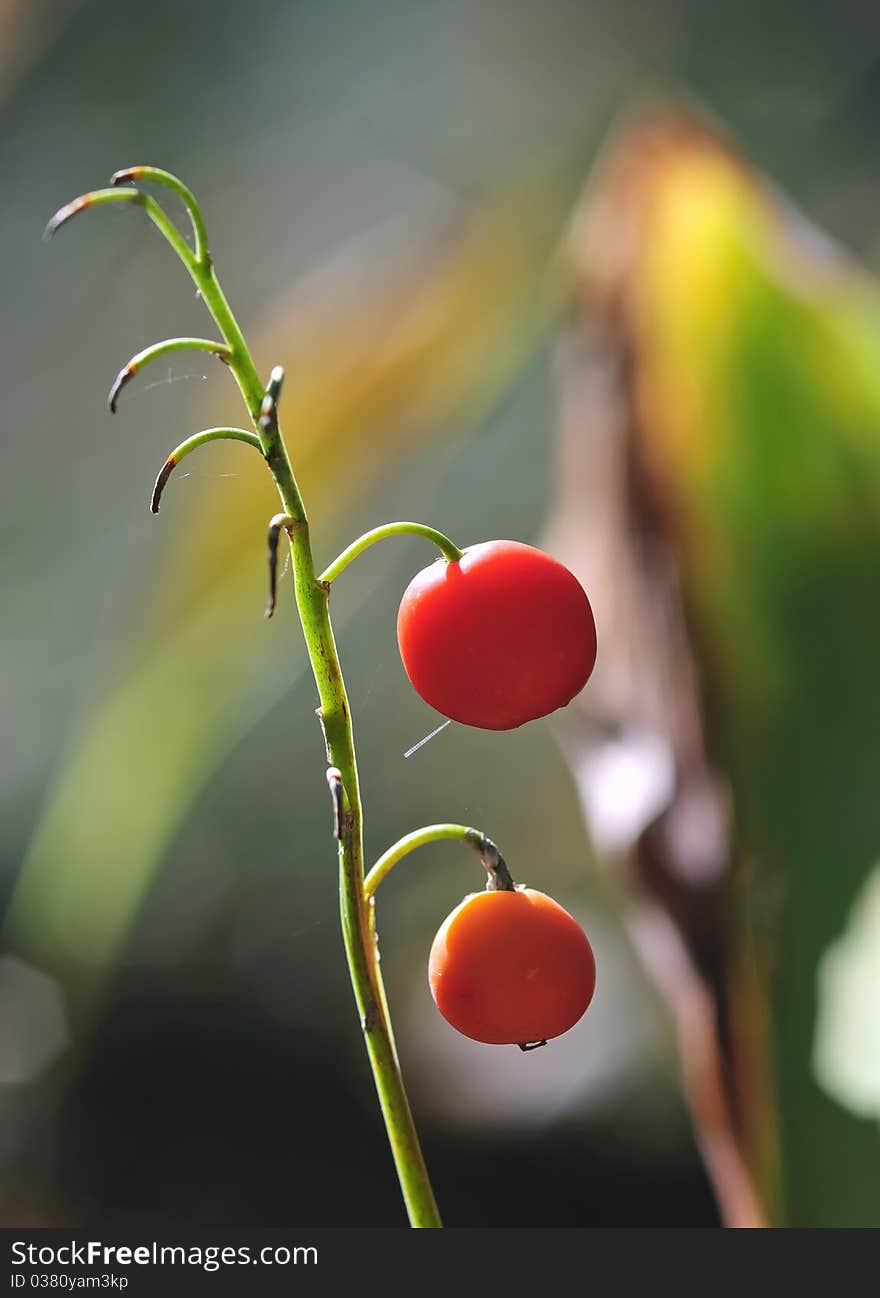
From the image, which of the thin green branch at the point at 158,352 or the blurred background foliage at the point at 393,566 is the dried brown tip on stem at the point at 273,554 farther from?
the blurred background foliage at the point at 393,566

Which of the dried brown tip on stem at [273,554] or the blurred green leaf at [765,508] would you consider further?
the blurred green leaf at [765,508]

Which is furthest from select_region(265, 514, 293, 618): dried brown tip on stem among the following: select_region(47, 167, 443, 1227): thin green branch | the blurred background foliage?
the blurred background foliage

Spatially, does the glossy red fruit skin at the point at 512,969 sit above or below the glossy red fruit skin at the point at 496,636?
below

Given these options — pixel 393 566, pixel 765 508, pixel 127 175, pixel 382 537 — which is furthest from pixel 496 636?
pixel 393 566

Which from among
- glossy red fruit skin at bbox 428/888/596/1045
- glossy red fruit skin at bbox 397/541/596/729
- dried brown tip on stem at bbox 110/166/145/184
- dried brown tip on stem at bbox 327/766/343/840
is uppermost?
dried brown tip on stem at bbox 110/166/145/184

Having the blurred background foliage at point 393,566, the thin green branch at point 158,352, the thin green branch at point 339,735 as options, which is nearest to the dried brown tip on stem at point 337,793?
the thin green branch at point 339,735

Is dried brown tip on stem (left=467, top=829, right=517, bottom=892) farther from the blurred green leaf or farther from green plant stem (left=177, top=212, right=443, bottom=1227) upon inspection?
the blurred green leaf

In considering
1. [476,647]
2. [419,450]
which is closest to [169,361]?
[419,450]
